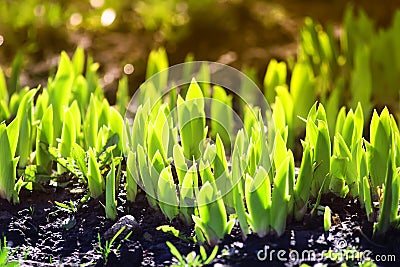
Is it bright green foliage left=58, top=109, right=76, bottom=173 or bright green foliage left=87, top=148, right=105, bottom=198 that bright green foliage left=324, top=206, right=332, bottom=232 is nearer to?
bright green foliage left=87, top=148, right=105, bottom=198

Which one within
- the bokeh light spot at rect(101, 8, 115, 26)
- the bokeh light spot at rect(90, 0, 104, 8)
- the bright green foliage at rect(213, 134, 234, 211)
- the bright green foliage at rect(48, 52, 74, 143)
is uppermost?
the bokeh light spot at rect(90, 0, 104, 8)

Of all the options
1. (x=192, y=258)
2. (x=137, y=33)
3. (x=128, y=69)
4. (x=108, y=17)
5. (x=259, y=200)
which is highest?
(x=108, y=17)

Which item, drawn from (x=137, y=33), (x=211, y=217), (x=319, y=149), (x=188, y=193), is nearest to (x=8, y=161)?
(x=188, y=193)

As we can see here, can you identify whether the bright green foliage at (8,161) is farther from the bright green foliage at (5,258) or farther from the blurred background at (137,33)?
the blurred background at (137,33)

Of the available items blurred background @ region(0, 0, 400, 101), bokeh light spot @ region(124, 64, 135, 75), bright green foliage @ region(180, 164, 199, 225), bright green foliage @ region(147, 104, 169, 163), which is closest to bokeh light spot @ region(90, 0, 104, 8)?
blurred background @ region(0, 0, 400, 101)

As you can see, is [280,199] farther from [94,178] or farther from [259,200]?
[94,178]
